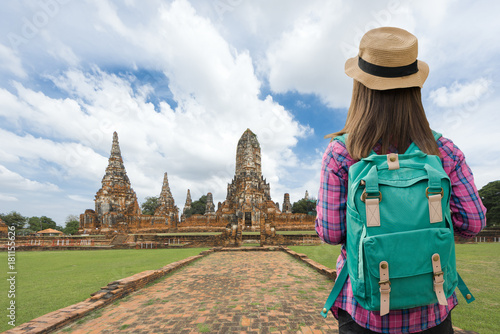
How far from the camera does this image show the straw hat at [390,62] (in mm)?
1320

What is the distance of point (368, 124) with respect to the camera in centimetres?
131

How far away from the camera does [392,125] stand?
1.30 meters

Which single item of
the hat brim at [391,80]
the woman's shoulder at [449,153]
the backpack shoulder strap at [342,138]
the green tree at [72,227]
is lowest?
the green tree at [72,227]

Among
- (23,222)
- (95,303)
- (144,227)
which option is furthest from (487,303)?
(23,222)

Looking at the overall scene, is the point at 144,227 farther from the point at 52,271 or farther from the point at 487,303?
the point at 487,303

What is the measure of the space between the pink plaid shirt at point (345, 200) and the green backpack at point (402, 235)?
0.56ft

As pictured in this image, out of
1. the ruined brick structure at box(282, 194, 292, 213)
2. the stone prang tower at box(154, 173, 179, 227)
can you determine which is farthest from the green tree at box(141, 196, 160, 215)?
the ruined brick structure at box(282, 194, 292, 213)

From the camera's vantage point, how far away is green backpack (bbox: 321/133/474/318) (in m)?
1.05

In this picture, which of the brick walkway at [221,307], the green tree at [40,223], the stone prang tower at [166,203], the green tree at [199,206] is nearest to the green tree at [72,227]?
the green tree at [40,223]

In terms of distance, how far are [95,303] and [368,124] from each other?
17.2 ft

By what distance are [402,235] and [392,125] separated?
0.55 meters

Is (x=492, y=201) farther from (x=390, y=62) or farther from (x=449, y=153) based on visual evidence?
(x=390, y=62)

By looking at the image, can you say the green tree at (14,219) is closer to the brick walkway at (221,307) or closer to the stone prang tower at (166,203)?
the stone prang tower at (166,203)

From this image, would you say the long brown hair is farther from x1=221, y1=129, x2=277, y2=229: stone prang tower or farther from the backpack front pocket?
x1=221, y1=129, x2=277, y2=229: stone prang tower
